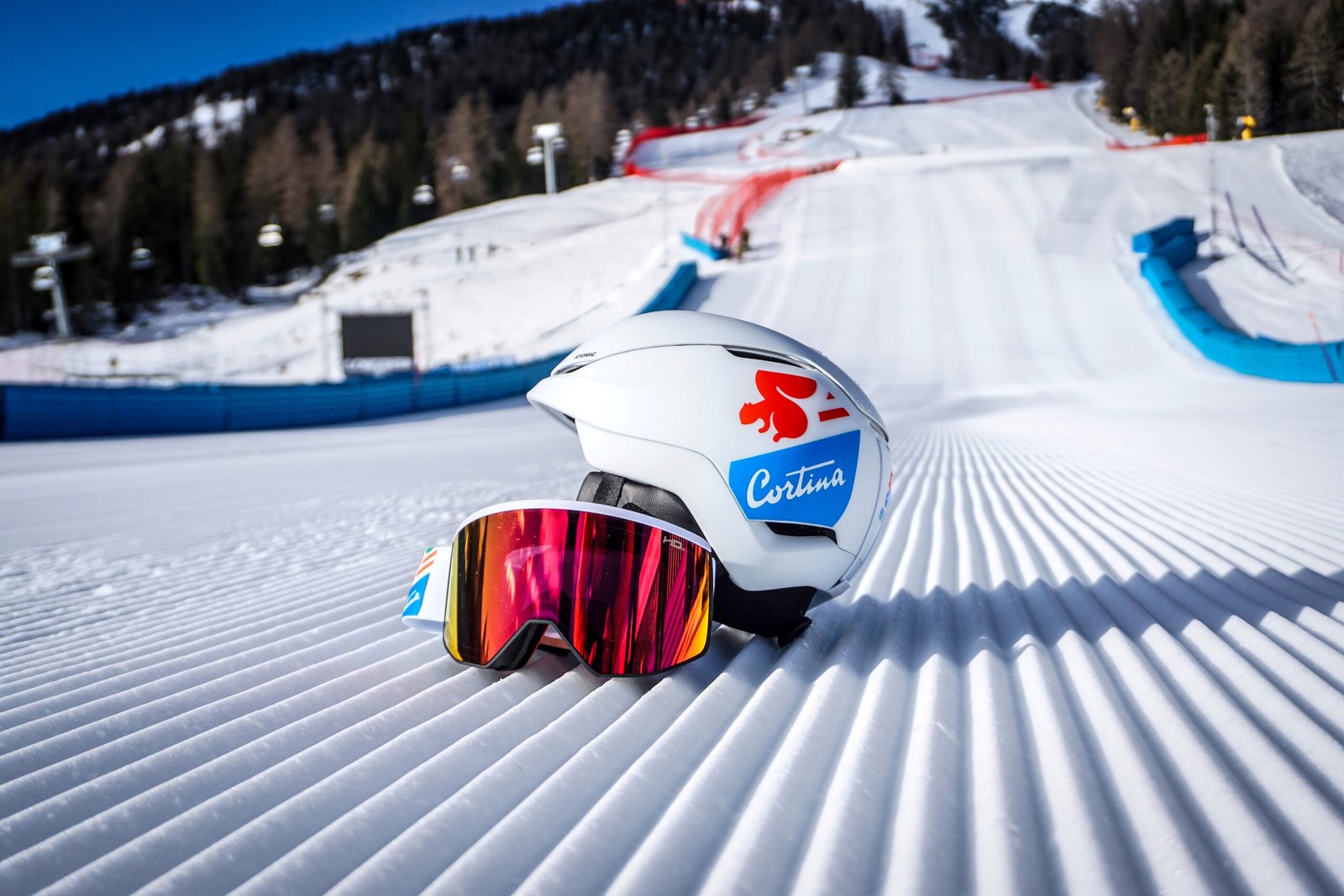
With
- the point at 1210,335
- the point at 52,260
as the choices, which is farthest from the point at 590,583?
the point at 52,260

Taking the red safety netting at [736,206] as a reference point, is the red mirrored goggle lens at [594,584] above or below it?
below

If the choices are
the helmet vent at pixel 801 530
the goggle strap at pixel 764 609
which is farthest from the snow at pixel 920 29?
the goggle strap at pixel 764 609

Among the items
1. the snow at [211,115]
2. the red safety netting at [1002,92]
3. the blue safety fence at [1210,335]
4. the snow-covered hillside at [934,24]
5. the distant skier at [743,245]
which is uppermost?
the snow-covered hillside at [934,24]

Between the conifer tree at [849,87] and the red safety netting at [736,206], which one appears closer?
the red safety netting at [736,206]

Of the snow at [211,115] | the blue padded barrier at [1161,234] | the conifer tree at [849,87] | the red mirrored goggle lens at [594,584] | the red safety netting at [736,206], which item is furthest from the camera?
the snow at [211,115]

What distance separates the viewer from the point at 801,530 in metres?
2.05

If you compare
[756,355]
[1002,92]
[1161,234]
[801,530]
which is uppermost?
[1002,92]

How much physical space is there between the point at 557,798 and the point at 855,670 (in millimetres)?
828

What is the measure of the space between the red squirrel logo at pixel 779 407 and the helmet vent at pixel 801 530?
21 centimetres

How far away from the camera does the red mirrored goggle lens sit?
5.57 feet

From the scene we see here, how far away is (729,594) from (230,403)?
47.1ft

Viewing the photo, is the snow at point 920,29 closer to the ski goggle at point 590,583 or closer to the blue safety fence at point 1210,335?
the blue safety fence at point 1210,335

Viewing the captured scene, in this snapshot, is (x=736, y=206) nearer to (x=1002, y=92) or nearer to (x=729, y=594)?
(x=729, y=594)

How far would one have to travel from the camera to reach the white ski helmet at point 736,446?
194cm
